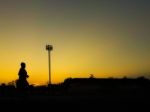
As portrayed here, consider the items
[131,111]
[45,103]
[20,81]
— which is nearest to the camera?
[131,111]

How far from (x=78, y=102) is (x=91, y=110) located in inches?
22.8

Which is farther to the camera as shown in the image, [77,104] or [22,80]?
[22,80]

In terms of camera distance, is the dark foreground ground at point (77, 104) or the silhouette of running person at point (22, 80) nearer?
the dark foreground ground at point (77, 104)

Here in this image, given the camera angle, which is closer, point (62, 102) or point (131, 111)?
point (131, 111)

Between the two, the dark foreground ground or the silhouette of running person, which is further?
the silhouette of running person

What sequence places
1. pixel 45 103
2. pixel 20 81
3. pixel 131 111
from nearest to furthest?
1. pixel 131 111
2. pixel 45 103
3. pixel 20 81

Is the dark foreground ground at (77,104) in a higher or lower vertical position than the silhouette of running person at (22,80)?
lower

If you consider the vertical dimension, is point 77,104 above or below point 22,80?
below

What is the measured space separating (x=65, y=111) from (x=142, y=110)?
1639 mm

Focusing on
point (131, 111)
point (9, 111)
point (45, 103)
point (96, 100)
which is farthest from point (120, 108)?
point (9, 111)

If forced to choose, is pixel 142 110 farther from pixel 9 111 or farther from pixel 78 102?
pixel 9 111

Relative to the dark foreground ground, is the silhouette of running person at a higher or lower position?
higher

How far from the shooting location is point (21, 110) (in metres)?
8.26

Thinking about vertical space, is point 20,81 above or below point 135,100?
above
